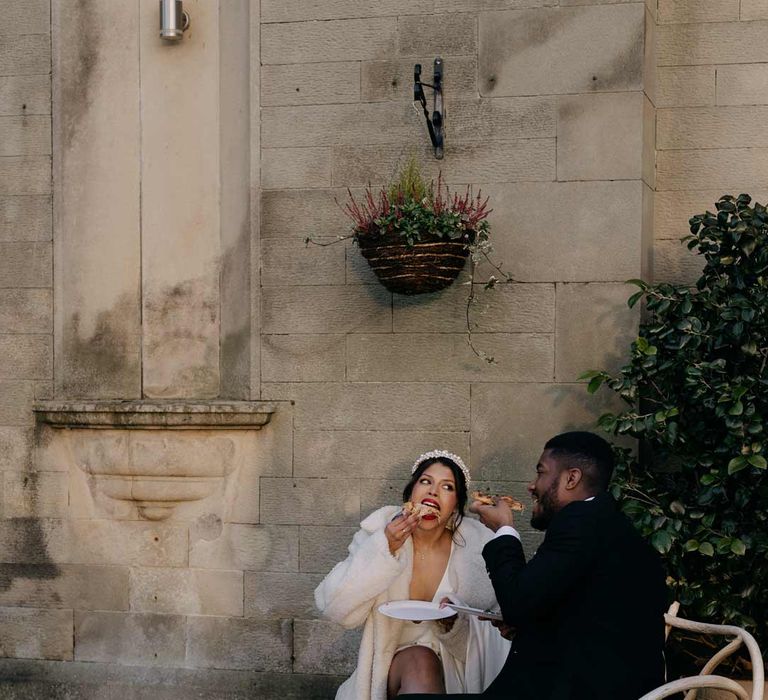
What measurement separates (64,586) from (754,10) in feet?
13.6

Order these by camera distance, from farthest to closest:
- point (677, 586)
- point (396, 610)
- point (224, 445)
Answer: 1. point (224, 445)
2. point (677, 586)
3. point (396, 610)

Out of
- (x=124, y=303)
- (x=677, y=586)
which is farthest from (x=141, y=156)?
(x=677, y=586)

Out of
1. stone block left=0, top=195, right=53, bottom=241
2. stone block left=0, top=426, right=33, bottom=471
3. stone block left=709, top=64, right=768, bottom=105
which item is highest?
stone block left=709, top=64, right=768, bottom=105

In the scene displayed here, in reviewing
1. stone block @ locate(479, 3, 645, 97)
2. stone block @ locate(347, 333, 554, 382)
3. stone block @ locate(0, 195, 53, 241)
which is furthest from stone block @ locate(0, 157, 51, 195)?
stone block @ locate(479, 3, 645, 97)

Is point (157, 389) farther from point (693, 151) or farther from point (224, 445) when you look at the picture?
point (693, 151)

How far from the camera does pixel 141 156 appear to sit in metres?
6.24

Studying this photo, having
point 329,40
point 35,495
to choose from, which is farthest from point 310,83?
point 35,495

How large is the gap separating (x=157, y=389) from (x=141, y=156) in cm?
112

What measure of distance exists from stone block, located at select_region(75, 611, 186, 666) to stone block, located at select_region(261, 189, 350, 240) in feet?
6.18

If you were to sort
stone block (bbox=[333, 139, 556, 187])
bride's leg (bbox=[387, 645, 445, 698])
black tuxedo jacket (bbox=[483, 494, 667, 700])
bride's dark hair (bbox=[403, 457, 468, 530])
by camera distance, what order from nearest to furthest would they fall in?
black tuxedo jacket (bbox=[483, 494, 667, 700]), bride's leg (bbox=[387, 645, 445, 698]), bride's dark hair (bbox=[403, 457, 468, 530]), stone block (bbox=[333, 139, 556, 187])

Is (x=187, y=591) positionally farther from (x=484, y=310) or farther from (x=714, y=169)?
(x=714, y=169)

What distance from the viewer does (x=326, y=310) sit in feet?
19.4

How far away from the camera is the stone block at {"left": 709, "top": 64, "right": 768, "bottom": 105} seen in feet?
19.0

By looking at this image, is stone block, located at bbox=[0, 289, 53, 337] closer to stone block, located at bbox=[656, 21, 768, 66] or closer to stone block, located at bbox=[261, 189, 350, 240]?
stone block, located at bbox=[261, 189, 350, 240]
